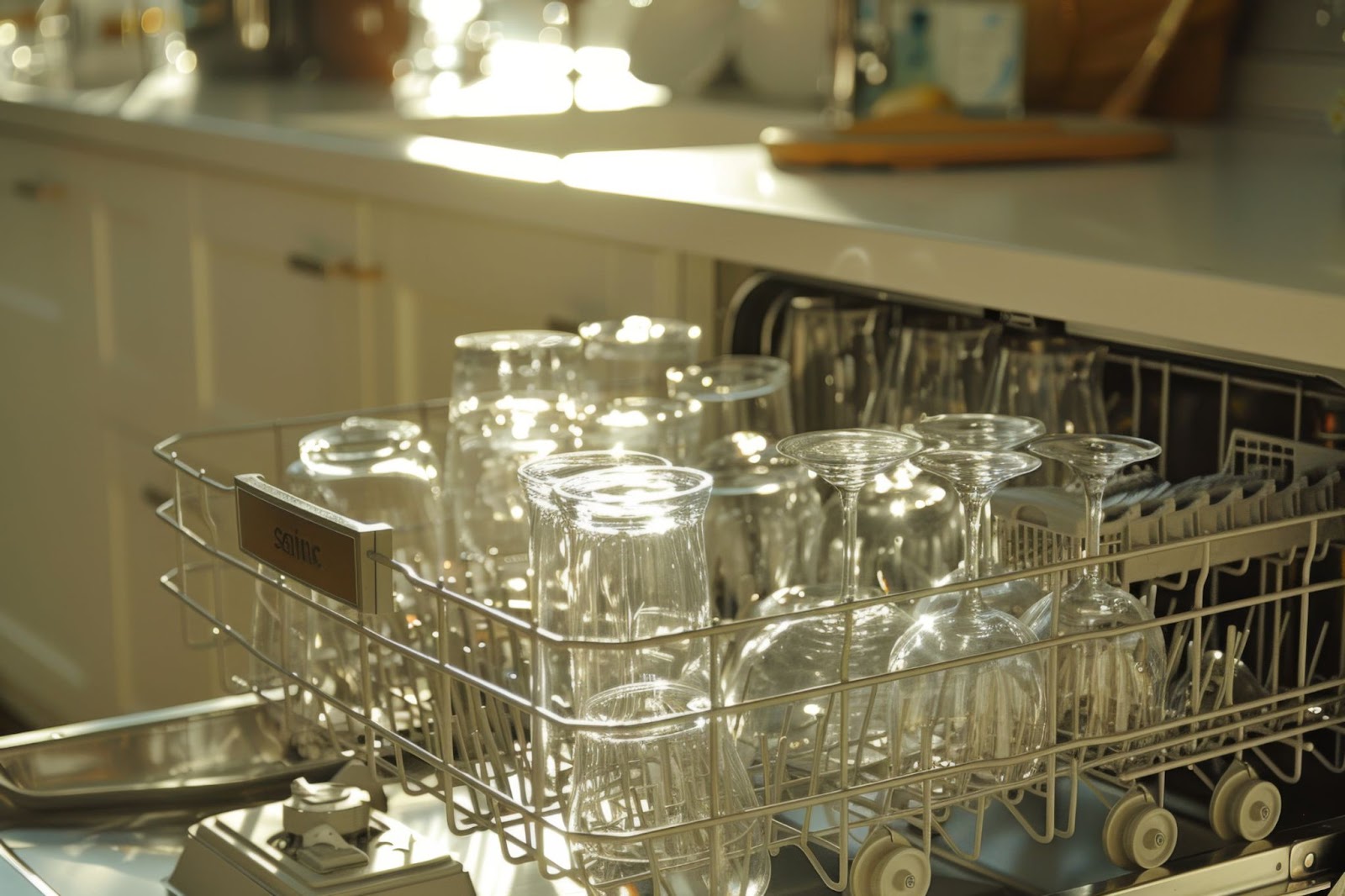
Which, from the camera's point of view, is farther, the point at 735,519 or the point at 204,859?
the point at 735,519

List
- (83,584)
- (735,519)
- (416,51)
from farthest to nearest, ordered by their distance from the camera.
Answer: (416,51) < (83,584) < (735,519)

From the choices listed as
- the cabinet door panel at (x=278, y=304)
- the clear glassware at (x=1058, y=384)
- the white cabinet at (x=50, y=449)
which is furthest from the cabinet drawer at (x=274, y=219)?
the clear glassware at (x=1058, y=384)

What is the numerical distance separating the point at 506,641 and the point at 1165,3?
1.24m

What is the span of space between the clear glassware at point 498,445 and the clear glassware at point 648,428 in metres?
0.01

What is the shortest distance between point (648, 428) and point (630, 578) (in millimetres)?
228

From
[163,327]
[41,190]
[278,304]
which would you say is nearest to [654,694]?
[278,304]

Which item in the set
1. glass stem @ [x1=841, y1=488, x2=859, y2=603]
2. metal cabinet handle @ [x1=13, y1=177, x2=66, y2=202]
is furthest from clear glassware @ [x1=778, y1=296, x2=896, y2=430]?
metal cabinet handle @ [x1=13, y1=177, x2=66, y2=202]

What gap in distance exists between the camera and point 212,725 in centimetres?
88

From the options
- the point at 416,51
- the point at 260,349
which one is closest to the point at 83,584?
the point at 260,349

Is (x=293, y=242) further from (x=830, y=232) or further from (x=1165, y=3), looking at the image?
(x=1165, y=3)

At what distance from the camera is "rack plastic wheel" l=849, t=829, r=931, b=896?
0.59 meters

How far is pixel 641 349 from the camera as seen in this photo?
94 centimetres

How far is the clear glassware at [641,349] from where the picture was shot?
93 cm

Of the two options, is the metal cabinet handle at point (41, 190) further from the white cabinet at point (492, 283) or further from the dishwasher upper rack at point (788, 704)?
the dishwasher upper rack at point (788, 704)
